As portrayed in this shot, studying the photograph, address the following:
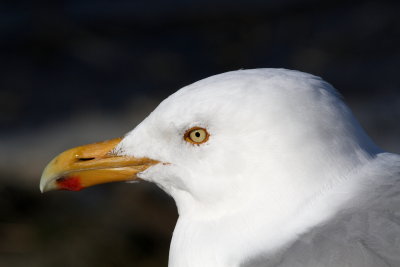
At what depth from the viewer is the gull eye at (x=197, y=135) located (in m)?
2.71

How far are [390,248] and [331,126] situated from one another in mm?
517

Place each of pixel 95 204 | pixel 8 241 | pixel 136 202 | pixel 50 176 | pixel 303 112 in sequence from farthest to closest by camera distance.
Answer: pixel 95 204, pixel 136 202, pixel 8 241, pixel 50 176, pixel 303 112

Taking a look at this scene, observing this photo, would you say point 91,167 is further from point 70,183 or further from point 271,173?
point 271,173

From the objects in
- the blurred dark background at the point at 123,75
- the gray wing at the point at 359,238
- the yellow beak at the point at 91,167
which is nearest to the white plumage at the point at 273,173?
the gray wing at the point at 359,238

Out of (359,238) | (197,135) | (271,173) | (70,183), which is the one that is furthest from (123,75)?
(359,238)

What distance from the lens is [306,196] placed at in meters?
2.53

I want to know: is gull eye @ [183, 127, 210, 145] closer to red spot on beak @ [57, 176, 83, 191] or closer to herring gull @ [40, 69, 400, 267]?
herring gull @ [40, 69, 400, 267]

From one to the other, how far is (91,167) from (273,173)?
0.84 meters

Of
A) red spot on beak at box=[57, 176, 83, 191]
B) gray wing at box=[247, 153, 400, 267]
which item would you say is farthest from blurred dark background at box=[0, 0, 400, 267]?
gray wing at box=[247, 153, 400, 267]

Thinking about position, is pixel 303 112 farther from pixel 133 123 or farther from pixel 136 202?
pixel 133 123

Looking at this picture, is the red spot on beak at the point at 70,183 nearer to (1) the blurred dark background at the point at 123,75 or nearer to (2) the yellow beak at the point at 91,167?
(2) the yellow beak at the point at 91,167

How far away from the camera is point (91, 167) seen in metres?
3.02

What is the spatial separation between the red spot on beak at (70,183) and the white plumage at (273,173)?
440 millimetres

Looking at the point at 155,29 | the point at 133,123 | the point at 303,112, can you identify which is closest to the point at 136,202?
the point at 133,123
